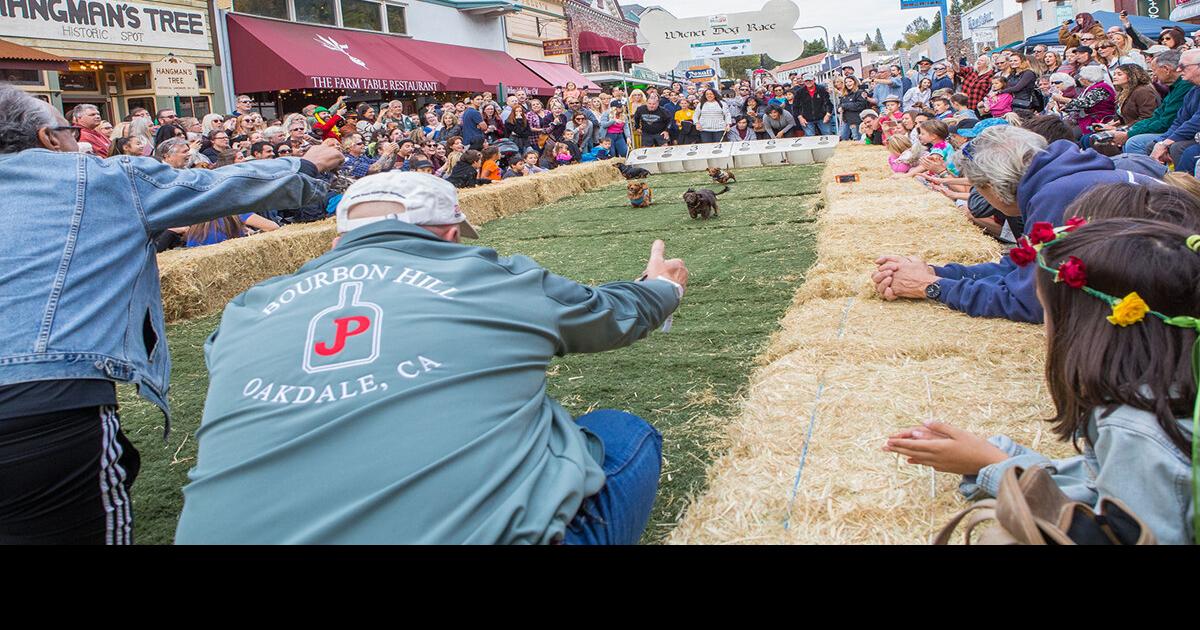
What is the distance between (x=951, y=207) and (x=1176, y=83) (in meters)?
3.40

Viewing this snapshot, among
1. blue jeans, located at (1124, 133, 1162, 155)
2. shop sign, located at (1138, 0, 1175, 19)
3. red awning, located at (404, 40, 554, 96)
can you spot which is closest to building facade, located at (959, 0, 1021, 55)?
shop sign, located at (1138, 0, 1175, 19)

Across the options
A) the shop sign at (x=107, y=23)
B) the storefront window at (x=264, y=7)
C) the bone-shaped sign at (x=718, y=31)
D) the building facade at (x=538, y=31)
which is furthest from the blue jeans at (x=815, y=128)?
the building facade at (x=538, y=31)

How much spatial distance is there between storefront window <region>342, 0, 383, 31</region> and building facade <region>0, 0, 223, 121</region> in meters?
6.02

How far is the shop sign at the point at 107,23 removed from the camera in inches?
566

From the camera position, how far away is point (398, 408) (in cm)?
159

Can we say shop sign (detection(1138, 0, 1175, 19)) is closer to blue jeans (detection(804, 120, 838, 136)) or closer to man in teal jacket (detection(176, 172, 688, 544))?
blue jeans (detection(804, 120, 838, 136))

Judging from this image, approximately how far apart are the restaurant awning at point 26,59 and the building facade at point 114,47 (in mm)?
397

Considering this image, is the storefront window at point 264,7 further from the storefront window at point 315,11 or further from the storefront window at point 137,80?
the storefront window at point 137,80

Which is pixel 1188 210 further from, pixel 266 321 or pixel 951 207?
pixel 951 207

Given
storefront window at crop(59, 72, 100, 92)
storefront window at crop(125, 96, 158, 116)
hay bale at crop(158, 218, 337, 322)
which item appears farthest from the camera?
storefront window at crop(125, 96, 158, 116)

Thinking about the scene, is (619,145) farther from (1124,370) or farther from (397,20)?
(1124,370)

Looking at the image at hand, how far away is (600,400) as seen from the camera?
162 inches

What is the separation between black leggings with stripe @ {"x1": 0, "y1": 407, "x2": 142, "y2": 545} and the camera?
6.92 feet
